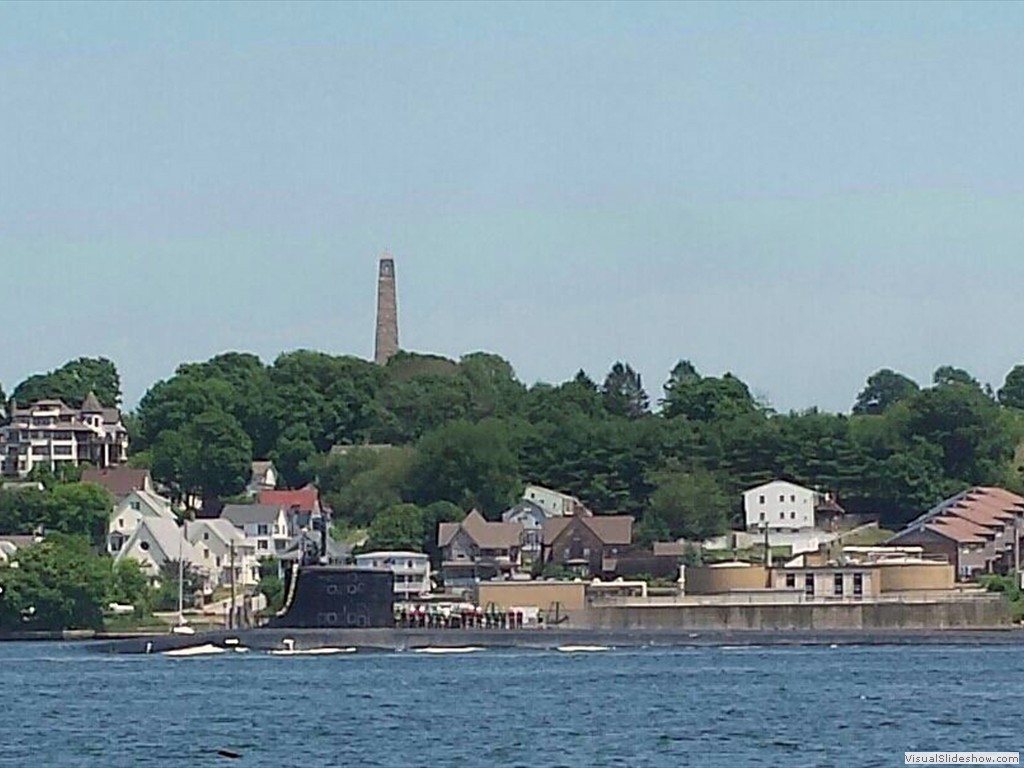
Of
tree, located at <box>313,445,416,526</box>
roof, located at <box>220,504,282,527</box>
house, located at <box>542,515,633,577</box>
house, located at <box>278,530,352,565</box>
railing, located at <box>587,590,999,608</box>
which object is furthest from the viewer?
roof, located at <box>220,504,282,527</box>

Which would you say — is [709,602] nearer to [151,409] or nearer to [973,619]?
[973,619]

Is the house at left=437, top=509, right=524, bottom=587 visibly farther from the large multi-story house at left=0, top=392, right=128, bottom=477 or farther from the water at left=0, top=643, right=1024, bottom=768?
the large multi-story house at left=0, top=392, right=128, bottom=477

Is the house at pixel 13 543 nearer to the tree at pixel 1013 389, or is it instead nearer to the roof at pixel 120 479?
the roof at pixel 120 479

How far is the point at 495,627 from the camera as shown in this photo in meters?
95.2

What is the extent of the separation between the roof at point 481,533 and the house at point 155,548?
462 inches

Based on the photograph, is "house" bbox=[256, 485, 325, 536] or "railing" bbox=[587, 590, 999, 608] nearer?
"railing" bbox=[587, 590, 999, 608]

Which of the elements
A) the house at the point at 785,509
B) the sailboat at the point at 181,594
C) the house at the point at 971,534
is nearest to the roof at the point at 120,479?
the sailboat at the point at 181,594

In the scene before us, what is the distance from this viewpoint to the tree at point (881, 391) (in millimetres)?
186250

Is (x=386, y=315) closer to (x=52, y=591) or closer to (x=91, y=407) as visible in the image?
(x=91, y=407)

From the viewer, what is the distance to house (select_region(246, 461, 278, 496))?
480 ft

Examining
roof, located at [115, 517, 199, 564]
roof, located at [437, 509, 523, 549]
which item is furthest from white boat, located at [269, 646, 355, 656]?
roof, located at [115, 517, 199, 564]

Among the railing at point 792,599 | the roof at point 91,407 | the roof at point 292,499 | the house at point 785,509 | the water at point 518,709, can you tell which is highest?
the roof at point 91,407

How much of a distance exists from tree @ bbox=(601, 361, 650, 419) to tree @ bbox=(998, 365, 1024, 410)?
2604 cm

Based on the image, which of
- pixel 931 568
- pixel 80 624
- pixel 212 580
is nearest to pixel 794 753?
pixel 931 568
